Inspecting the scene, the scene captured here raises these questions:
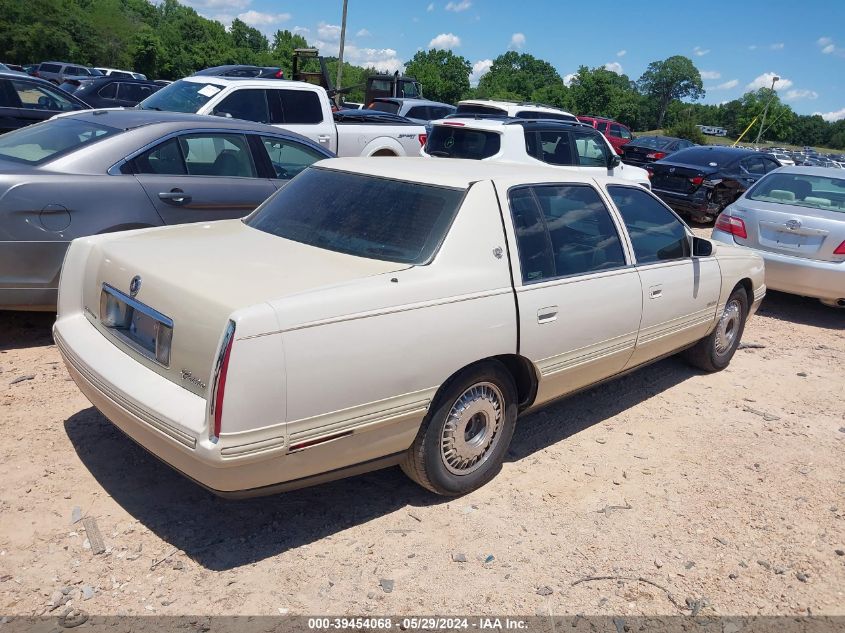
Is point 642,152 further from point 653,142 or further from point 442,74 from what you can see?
point 442,74

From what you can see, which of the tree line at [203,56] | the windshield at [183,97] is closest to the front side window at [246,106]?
the windshield at [183,97]

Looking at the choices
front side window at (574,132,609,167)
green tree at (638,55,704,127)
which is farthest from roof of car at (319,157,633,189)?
green tree at (638,55,704,127)

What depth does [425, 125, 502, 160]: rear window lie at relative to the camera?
9.89m

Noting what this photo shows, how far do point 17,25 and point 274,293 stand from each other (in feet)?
184

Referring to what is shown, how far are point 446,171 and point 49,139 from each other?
3.40 meters

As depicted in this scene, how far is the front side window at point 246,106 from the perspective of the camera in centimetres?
946

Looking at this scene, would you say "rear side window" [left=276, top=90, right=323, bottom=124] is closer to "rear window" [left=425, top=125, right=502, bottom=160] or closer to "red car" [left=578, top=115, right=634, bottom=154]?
"rear window" [left=425, top=125, right=502, bottom=160]

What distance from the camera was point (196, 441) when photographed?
2779 millimetres

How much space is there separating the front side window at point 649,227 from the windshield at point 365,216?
1.51 meters

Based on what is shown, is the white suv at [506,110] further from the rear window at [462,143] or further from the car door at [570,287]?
the car door at [570,287]

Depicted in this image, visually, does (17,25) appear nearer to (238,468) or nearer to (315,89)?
(315,89)

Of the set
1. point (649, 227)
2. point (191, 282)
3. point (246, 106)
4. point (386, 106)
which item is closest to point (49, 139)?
point (191, 282)

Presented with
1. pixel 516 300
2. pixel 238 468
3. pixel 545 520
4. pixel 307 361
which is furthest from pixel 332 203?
pixel 545 520

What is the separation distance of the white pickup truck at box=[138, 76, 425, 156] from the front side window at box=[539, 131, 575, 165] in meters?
2.43
